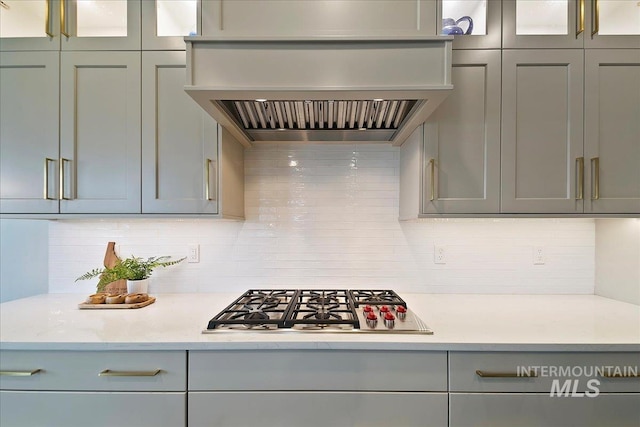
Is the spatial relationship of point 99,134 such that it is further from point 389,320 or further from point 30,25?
point 389,320

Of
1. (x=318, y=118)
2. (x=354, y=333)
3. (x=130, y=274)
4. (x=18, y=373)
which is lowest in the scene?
(x=18, y=373)

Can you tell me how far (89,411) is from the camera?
122 cm

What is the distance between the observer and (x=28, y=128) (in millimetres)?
1567

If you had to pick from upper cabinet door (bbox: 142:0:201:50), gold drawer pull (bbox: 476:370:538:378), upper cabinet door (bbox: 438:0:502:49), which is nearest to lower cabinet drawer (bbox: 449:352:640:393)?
gold drawer pull (bbox: 476:370:538:378)

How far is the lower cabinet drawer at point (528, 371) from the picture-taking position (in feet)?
3.96

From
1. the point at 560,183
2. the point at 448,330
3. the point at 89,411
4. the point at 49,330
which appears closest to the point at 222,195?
the point at 49,330

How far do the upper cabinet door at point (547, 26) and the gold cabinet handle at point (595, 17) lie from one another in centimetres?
5

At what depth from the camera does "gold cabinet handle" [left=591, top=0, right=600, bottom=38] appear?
58.9 inches

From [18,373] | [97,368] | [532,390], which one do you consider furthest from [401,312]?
[18,373]

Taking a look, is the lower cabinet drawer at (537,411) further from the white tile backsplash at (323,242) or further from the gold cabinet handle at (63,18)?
the gold cabinet handle at (63,18)

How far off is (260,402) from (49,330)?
2.90 ft

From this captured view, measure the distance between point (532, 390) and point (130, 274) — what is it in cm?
190

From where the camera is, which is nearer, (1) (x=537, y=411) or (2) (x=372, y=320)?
(1) (x=537, y=411)

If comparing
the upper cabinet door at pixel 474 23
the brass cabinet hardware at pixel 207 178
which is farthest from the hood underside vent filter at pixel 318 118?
the upper cabinet door at pixel 474 23
